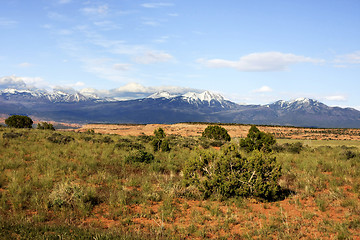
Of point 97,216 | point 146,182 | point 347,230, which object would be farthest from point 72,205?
point 347,230

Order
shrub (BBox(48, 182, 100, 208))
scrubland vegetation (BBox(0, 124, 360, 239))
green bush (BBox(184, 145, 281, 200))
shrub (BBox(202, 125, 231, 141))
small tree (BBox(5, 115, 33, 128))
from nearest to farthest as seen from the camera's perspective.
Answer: scrubland vegetation (BBox(0, 124, 360, 239)), shrub (BBox(48, 182, 100, 208)), green bush (BBox(184, 145, 281, 200)), shrub (BBox(202, 125, 231, 141)), small tree (BBox(5, 115, 33, 128))

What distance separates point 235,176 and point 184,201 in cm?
233

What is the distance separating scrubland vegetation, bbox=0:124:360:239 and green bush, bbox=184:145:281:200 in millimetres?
41

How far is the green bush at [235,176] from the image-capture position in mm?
8844

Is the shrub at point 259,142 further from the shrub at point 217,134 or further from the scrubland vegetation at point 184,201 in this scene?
the shrub at point 217,134

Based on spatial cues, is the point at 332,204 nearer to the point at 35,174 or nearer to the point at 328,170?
the point at 328,170

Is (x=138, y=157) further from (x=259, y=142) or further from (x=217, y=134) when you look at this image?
(x=217, y=134)

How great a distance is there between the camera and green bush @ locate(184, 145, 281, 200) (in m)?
8.84

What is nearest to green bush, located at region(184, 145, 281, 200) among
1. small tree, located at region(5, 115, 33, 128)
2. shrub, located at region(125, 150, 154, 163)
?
shrub, located at region(125, 150, 154, 163)

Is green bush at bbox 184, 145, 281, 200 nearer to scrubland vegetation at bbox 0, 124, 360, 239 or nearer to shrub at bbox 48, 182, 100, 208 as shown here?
scrubland vegetation at bbox 0, 124, 360, 239

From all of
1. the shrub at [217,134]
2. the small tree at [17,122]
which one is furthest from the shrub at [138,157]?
the small tree at [17,122]

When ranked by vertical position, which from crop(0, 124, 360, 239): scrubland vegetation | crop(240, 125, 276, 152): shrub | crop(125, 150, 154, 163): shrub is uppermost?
crop(240, 125, 276, 152): shrub

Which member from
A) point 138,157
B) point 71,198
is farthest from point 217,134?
point 71,198

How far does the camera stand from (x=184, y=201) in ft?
28.8
